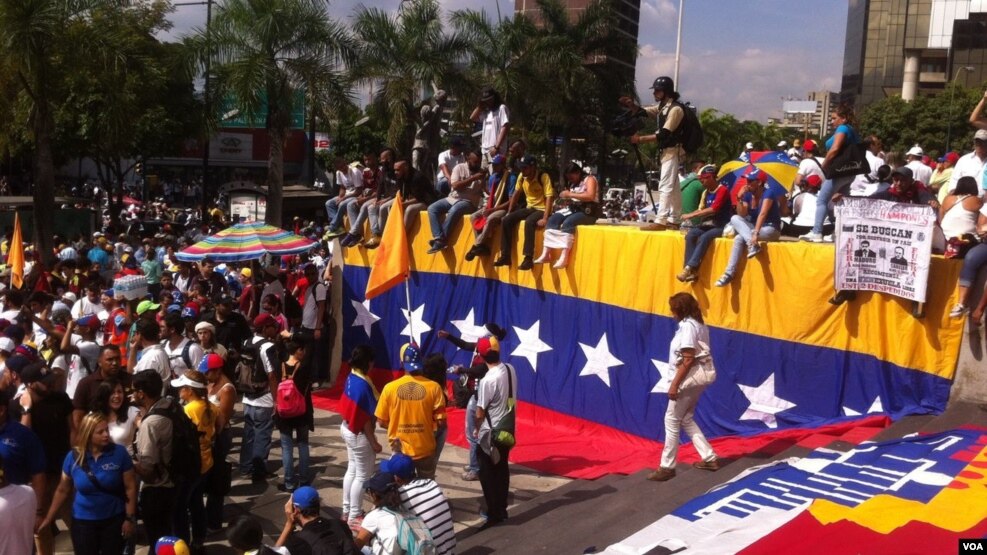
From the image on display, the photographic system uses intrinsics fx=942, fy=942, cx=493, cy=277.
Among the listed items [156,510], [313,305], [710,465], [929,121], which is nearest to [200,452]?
[156,510]

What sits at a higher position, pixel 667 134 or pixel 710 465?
pixel 667 134

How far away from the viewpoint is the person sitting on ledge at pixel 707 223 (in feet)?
33.2

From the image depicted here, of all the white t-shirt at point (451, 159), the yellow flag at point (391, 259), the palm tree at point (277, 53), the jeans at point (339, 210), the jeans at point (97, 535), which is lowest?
the jeans at point (97, 535)

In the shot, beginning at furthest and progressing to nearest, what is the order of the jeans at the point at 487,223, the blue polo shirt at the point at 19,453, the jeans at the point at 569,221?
the jeans at the point at 487,223, the jeans at the point at 569,221, the blue polo shirt at the point at 19,453

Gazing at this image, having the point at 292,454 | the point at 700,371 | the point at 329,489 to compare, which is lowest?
the point at 329,489

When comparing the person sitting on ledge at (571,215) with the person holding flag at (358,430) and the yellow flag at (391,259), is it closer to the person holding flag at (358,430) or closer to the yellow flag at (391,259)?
the yellow flag at (391,259)

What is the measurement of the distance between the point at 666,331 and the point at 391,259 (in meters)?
3.85

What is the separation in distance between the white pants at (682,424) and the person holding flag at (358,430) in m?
2.53

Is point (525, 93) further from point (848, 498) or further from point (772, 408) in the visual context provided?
point (848, 498)

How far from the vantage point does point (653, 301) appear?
10.8 metres

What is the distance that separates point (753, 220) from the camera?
9891 mm

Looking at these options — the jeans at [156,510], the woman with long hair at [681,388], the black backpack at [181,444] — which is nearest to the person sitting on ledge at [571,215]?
the woman with long hair at [681,388]

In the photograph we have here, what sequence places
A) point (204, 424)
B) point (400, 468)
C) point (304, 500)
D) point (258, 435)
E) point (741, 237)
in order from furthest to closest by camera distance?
1. point (741, 237)
2. point (258, 435)
3. point (204, 424)
4. point (400, 468)
5. point (304, 500)

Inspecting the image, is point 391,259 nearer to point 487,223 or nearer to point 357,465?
point 487,223
